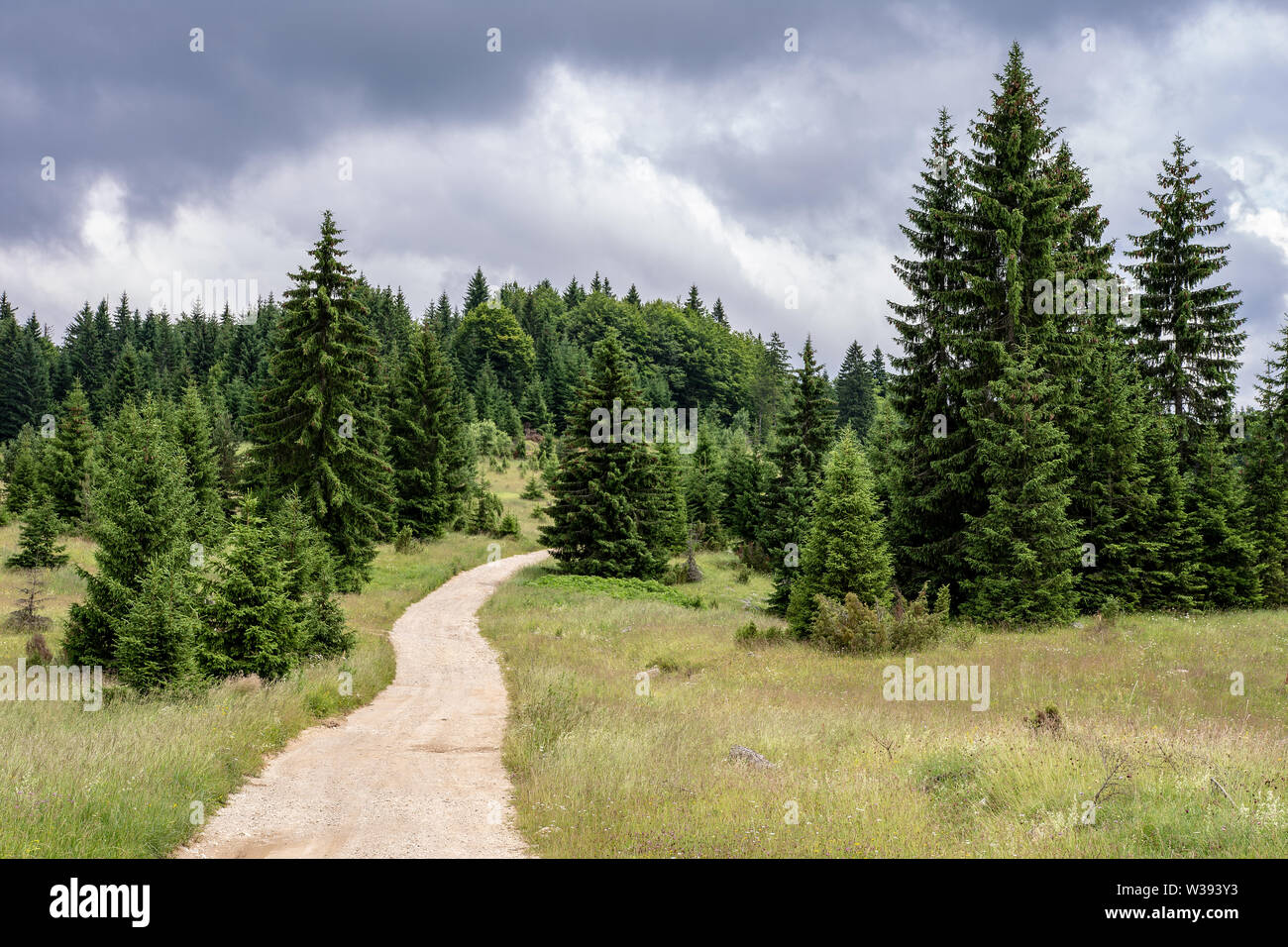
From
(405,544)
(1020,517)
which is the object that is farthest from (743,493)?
(1020,517)

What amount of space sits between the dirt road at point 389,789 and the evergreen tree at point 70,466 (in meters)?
45.4

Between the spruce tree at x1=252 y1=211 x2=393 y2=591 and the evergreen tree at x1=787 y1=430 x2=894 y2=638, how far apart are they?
17582 mm

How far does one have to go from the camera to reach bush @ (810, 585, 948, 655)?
18.8 metres

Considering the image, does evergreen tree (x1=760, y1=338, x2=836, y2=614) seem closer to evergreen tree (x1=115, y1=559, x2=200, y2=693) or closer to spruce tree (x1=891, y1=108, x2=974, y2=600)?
spruce tree (x1=891, y1=108, x2=974, y2=600)

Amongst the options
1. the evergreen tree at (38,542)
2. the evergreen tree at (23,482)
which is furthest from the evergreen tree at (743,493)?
the evergreen tree at (23,482)

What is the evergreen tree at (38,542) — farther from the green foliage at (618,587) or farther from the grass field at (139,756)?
the green foliage at (618,587)

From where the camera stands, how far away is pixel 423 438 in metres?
45.9

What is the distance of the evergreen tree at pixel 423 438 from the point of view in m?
45.4

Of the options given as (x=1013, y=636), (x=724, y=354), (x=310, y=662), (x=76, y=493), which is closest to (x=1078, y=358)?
(x=1013, y=636)

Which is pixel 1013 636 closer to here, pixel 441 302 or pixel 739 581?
pixel 739 581

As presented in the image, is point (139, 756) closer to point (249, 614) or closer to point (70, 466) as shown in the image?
point (249, 614)

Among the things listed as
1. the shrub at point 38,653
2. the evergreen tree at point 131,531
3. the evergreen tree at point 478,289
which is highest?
the evergreen tree at point 478,289

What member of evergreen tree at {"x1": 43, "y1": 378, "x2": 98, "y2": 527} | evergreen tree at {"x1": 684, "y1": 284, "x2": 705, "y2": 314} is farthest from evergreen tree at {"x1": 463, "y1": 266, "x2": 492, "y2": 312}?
evergreen tree at {"x1": 43, "y1": 378, "x2": 98, "y2": 527}

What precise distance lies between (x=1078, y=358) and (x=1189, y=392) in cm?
1189
